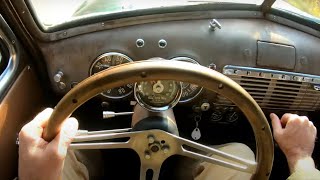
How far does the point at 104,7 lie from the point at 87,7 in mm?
74

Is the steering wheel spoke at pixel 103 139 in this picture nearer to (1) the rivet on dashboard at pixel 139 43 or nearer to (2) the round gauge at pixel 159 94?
(2) the round gauge at pixel 159 94

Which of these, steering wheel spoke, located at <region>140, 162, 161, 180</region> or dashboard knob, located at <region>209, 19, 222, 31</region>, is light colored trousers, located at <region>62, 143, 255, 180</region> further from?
dashboard knob, located at <region>209, 19, 222, 31</region>

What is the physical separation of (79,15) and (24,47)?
0.76 feet

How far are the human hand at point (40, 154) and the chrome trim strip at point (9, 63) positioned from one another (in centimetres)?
49

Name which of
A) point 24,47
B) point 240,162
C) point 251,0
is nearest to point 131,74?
point 240,162

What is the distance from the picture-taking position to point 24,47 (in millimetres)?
1755

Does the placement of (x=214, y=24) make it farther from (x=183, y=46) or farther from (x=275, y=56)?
(x=275, y=56)

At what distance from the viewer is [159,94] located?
1364 mm

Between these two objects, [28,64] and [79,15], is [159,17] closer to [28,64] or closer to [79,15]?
[79,15]

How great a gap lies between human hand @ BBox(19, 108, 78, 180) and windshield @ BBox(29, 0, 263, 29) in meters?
0.67

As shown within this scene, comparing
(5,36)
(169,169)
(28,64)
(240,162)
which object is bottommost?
(169,169)

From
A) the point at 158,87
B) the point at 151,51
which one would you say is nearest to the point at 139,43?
the point at 151,51

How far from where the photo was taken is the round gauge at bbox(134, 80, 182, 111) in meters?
1.35

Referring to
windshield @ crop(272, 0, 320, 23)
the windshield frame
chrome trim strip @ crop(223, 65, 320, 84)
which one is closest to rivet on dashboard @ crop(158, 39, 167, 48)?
the windshield frame
